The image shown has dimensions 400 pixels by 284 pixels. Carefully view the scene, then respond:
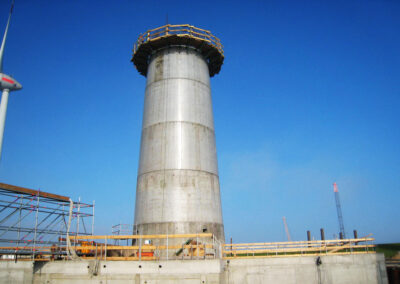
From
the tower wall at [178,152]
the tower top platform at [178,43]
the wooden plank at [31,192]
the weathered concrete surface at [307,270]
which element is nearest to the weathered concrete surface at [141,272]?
the weathered concrete surface at [307,270]

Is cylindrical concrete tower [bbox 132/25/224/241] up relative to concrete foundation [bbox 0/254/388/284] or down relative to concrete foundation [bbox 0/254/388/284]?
up

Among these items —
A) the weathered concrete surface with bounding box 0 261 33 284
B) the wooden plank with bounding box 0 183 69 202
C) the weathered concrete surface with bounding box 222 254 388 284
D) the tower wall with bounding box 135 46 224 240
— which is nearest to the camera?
the weathered concrete surface with bounding box 0 261 33 284

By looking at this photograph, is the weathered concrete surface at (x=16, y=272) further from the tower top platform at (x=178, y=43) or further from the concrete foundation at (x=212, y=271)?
the tower top platform at (x=178, y=43)

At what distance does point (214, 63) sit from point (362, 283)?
20916mm

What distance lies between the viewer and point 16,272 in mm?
17531

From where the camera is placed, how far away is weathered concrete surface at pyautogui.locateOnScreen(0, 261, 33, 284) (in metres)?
17.3

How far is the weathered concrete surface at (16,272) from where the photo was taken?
17328mm

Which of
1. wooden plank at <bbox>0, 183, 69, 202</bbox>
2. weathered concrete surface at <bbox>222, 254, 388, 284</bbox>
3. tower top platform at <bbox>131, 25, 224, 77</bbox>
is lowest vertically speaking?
weathered concrete surface at <bbox>222, 254, 388, 284</bbox>

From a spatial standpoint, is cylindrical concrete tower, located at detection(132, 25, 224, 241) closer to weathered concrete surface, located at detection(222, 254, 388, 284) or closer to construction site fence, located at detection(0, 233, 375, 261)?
construction site fence, located at detection(0, 233, 375, 261)

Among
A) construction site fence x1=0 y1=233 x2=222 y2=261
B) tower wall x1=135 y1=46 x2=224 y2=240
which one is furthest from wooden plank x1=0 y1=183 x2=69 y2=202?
tower wall x1=135 y1=46 x2=224 y2=240

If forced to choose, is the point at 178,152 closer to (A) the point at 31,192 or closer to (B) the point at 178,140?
(B) the point at 178,140

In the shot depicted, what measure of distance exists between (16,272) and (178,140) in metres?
12.8

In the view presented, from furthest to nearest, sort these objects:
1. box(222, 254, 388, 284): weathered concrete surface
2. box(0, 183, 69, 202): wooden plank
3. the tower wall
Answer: the tower wall → box(0, 183, 69, 202): wooden plank → box(222, 254, 388, 284): weathered concrete surface

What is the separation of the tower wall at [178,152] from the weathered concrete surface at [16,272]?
7076mm
